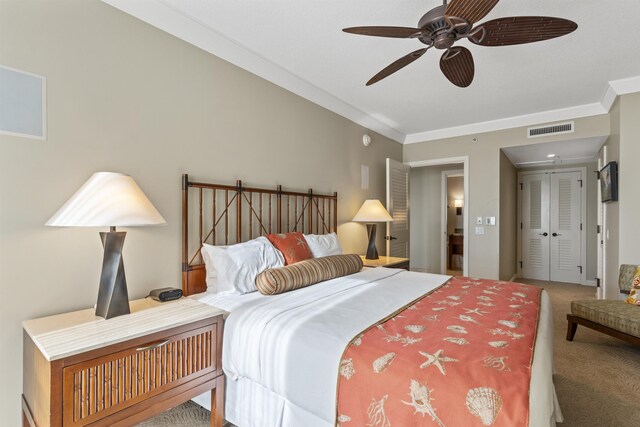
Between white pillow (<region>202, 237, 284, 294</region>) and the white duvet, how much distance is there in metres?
0.09

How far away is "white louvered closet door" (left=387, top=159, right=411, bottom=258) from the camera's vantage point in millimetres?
4535

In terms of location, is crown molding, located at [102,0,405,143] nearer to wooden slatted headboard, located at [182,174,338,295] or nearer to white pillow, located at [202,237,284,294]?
wooden slatted headboard, located at [182,174,338,295]

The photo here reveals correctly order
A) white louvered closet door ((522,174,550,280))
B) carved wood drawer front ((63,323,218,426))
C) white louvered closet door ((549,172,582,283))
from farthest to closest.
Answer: white louvered closet door ((522,174,550,280))
white louvered closet door ((549,172,582,283))
carved wood drawer front ((63,323,218,426))

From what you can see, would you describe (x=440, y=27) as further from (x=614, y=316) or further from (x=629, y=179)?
(x=629, y=179)

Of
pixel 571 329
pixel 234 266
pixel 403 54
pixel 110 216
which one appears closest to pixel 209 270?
pixel 234 266

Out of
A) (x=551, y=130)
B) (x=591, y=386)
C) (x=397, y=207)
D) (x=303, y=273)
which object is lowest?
(x=591, y=386)

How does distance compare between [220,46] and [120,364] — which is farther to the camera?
[220,46]

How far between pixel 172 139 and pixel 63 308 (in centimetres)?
118

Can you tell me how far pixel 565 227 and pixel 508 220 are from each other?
1440 millimetres

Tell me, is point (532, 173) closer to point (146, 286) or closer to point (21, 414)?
point (146, 286)

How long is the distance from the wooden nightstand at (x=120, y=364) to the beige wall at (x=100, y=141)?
0.21 meters

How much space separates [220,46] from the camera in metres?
2.45

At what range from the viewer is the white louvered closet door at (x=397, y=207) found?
4.54m

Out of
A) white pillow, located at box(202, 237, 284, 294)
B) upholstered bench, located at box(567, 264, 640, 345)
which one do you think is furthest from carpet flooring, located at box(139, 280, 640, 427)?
white pillow, located at box(202, 237, 284, 294)
